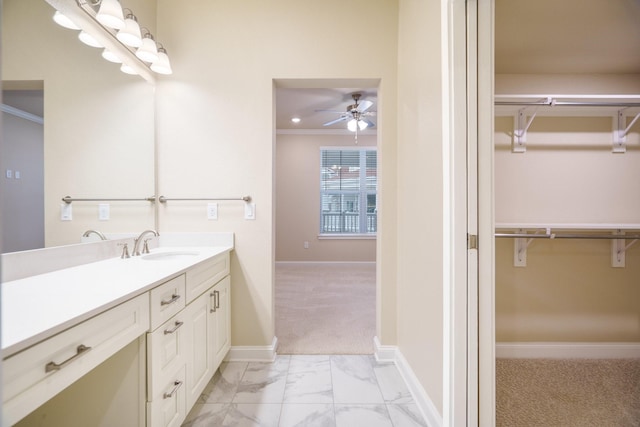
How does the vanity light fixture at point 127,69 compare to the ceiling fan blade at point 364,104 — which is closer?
the vanity light fixture at point 127,69

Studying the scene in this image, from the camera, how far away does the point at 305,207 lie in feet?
17.9

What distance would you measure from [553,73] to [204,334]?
3004 mm

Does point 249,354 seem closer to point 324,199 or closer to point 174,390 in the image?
point 174,390

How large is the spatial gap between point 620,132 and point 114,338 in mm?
3236

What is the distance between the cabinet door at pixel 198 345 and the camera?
150cm

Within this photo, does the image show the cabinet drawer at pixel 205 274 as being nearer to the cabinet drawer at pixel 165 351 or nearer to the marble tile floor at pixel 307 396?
the cabinet drawer at pixel 165 351

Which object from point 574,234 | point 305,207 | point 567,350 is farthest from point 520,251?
point 305,207

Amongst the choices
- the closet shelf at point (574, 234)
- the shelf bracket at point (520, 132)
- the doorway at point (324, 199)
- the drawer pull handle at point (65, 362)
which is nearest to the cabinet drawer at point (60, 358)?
the drawer pull handle at point (65, 362)

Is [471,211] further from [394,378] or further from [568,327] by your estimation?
[568,327]

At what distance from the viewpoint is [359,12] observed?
2139mm

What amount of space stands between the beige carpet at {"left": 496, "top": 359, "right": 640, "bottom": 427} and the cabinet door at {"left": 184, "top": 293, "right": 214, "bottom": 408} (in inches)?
64.5

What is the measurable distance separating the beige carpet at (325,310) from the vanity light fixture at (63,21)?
244 centimetres

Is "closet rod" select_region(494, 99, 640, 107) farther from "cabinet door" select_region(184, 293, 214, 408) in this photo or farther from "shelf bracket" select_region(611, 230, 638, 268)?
"cabinet door" select_region(184, 293, 214, 408)

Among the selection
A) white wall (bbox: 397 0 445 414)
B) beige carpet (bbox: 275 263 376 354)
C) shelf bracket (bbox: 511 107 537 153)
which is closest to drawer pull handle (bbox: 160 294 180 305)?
beige carpet (bbox: 275 263 376 354)
